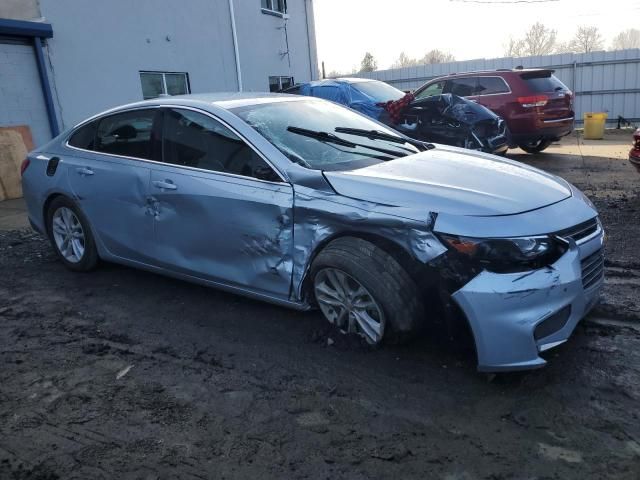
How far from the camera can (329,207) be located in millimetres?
3367

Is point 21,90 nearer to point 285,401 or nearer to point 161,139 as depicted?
point 161,139

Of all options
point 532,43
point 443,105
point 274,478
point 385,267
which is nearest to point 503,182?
point 385,267

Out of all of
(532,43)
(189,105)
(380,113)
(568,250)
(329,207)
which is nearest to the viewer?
(568,250)

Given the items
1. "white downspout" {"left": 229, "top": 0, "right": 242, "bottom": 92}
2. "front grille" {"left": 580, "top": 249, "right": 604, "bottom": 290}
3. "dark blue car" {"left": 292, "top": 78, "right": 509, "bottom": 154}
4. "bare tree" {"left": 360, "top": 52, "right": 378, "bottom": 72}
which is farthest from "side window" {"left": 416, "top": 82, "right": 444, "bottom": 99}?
"bare tree" {"left": 360, "top": 52, "right": 378, "bottom": 72}

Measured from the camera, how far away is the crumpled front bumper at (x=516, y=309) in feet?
9.25

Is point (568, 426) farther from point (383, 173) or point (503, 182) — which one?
point (383, 173)

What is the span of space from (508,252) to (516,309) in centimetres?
30

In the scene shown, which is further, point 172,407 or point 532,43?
point 532,43

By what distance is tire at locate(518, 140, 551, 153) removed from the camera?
457 inches

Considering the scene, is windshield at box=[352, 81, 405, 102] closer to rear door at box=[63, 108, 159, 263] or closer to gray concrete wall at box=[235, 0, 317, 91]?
gray concrete wall at box=[235, 0, 317, 91]

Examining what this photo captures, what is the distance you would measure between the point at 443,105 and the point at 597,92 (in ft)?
39.7

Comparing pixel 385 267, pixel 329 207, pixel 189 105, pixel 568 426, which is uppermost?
pixel 189 105

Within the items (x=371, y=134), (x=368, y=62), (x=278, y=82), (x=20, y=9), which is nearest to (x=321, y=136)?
(x=371, y=134)

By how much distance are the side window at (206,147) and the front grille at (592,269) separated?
75.2 inches
